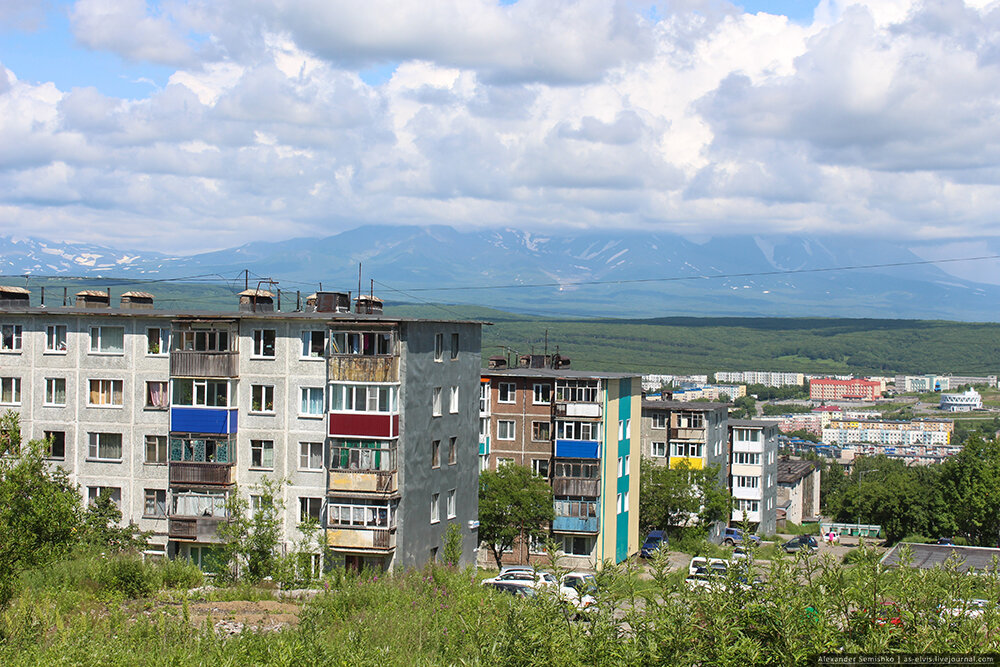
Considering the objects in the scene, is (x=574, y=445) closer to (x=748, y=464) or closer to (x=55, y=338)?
(x=55, y=338)

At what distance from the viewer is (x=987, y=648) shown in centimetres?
1019

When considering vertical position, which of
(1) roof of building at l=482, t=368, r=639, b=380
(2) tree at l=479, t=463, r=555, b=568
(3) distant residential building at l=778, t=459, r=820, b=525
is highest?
(1) roof of building at l=482, t=368, r=639, b=380

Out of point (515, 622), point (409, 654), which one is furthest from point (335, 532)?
point (515, 622)

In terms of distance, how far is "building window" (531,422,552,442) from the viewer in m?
57.0

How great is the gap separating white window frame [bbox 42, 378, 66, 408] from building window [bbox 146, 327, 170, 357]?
4003mm

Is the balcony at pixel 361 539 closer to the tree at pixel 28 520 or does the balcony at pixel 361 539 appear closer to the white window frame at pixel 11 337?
the tree at pixel 28 520

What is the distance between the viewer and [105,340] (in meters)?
41.1

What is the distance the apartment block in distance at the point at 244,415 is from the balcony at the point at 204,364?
50 millimetres

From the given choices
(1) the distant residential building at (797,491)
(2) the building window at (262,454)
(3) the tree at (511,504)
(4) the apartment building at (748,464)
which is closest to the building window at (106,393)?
(2) the building window at (262,454)

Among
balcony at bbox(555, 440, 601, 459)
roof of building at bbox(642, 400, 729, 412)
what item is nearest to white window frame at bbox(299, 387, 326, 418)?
balcony at bbox(555, 440, 601, 459)

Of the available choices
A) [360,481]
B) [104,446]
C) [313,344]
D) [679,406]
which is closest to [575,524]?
[360,481]

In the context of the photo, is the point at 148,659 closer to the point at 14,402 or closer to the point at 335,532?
the point at 335,532

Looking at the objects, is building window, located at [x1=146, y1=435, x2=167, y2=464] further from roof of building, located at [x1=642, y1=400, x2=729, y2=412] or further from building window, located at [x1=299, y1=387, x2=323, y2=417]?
roof of building, located at [x1=642, y1=400, x2=729, y2=412]

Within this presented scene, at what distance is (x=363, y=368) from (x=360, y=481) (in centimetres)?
430
